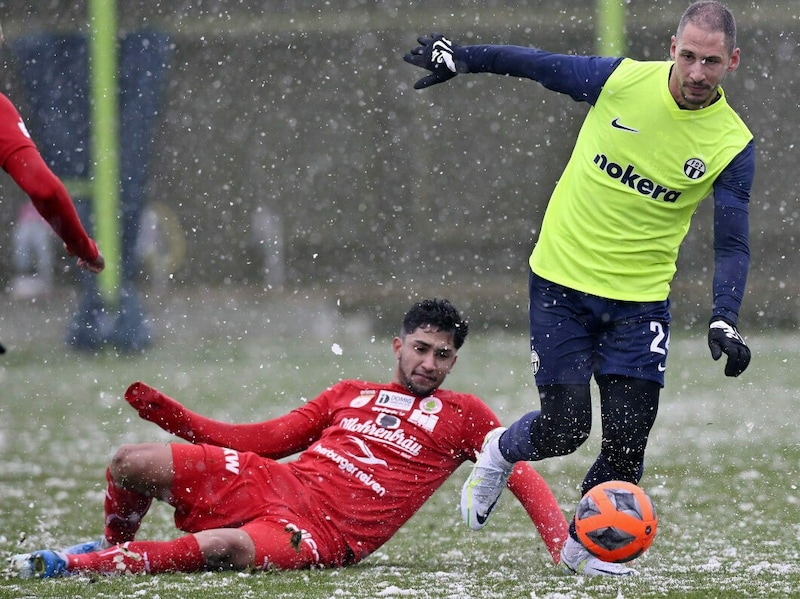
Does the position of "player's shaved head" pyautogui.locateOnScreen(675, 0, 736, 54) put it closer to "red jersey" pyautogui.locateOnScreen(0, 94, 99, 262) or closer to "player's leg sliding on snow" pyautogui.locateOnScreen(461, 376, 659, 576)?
"player's leg sliding on snow" pyautogui.locateOnScreen(461, 376, 659, 576)

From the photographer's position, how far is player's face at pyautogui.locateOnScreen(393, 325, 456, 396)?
15.8 feet

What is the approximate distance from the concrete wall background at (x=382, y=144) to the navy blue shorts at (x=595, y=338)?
34.2 feet

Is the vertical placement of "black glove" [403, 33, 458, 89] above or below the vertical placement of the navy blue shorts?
above

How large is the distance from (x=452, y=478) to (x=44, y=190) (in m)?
3.87

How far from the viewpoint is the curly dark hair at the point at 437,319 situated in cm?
484

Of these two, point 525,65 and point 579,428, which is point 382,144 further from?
point 579,428

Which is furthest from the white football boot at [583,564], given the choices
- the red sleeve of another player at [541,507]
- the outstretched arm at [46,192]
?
the outstretched arm at [46,192]

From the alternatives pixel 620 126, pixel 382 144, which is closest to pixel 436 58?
pixel 620 126

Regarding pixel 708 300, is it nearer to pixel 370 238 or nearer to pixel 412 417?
pixel 370 238

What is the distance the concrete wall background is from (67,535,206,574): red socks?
11020 mm

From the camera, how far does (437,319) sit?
484cm

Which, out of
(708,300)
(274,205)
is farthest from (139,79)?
(708,300)

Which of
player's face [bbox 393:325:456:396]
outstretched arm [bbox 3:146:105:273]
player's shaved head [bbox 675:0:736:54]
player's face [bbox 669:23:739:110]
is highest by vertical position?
player's shaved head [bbox 675:0:736:54]

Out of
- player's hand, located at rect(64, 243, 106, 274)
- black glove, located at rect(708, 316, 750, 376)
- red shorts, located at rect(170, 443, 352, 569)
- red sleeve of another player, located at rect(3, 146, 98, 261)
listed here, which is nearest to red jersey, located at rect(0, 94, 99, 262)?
red sleeve of another player, located at rect(3, 146, 98, 261)
